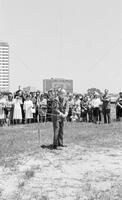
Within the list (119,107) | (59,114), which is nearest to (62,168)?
(59,114)

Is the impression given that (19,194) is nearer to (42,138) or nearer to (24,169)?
(24,169)

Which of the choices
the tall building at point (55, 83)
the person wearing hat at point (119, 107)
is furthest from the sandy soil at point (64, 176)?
the tall building at point (55, 83)

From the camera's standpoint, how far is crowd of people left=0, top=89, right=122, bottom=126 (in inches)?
794

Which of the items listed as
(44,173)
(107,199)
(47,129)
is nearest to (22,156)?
(44,173)

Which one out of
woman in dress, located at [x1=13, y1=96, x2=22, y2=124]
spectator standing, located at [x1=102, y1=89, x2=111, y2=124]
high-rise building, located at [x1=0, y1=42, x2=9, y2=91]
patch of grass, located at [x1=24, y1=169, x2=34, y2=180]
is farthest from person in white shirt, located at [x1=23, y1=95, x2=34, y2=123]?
high-rise building, located at [x1=0, y1=42, x2=9, y2=91]

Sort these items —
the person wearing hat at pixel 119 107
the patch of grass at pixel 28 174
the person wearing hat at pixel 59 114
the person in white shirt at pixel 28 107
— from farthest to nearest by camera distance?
the person wearing hat at pixel 119 107
the person in white shirt at pixel 28 107
the person wearing hat at pixel 59 114
the patch of grass at pixel 28 174

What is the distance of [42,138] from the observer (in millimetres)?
14719

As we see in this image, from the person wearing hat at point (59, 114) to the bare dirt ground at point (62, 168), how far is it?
18.6 inches

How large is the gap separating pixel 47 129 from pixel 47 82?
566 cm

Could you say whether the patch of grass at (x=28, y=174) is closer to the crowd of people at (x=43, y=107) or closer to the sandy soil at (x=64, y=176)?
the sandy soil at (x=64, y=176)

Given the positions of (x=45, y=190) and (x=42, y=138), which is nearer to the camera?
(x=45, y=190)

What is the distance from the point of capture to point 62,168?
9453 mm

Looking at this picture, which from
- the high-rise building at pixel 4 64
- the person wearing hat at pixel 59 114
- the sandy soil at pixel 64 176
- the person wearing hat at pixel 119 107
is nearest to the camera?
the sandy soil at pixel 64 176

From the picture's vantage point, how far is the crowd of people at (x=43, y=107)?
20.2 m
